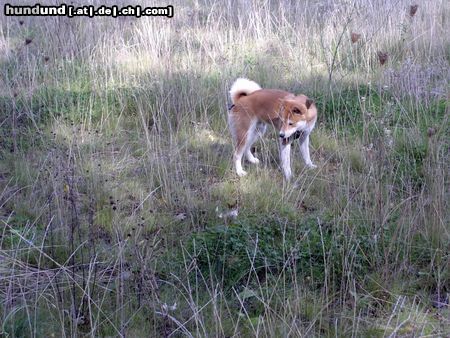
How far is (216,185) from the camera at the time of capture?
421cm

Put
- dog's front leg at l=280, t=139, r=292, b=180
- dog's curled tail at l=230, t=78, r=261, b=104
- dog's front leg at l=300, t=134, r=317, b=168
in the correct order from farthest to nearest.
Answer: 1. dog's curled tail at l=230, t=78, r=261, b=104
2. dog's front leg at l=300, t=134, r=317, b=168
3. dog's front leg at l=280, t=139, r=292, b=180

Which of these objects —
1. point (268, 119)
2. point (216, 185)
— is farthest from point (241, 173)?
point (268, 119)

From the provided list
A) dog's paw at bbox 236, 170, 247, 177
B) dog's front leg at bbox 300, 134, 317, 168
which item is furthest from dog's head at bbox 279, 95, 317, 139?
dog's paw at bbox 236, 170, 247, 177

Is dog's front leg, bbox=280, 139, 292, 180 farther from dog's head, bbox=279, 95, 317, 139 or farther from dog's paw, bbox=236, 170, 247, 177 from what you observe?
dog's paw, bbox=236, 170, 247, 177

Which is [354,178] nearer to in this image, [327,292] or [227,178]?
[227,178]

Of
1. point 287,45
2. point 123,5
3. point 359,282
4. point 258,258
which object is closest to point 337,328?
point 359,282

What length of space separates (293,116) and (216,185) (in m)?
0.74

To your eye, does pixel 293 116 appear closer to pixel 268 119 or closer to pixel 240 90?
pixel 268 119

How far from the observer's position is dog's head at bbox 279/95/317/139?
14.1ft

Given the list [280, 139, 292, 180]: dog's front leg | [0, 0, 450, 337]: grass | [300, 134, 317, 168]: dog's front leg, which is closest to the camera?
[0, 0, 450, 337]: grass

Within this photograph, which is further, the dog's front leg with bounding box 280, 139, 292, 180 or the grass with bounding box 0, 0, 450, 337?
the dog's front leg with bounding box 280, 139, 292, 180

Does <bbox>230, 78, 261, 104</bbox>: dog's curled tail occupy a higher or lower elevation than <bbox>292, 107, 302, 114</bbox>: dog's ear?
higher

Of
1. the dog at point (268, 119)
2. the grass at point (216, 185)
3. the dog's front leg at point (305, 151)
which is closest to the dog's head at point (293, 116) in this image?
the dog at point (268, 119)

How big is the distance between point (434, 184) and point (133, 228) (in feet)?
5.75
